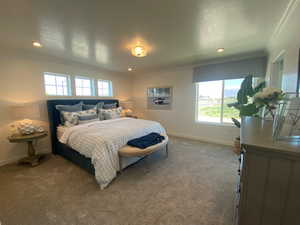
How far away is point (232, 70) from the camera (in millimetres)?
3445

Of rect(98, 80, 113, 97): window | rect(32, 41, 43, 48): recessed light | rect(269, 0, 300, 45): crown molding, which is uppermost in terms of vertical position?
rect(32, 41, 43, 48): recessed light

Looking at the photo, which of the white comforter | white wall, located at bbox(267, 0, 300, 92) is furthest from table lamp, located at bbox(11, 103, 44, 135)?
white wall, located at bbox(267, 0, 300, 92)

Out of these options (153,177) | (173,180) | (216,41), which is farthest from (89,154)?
(216,41)

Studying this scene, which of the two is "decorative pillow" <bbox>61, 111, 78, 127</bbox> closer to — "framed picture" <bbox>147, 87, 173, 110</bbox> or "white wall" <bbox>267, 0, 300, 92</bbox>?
"framed picture" <bbox>147, 87, 173, 110</bbox>

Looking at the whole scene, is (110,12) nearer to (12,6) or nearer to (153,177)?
(12,6)

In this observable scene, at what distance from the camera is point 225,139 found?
3768 millimetres

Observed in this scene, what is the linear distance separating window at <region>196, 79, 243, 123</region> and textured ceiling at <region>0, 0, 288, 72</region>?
3.44 feet

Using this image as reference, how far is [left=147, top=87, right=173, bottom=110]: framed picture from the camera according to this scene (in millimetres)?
4744

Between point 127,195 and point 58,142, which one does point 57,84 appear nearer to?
point 58,142

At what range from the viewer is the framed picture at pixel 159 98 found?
4744mm

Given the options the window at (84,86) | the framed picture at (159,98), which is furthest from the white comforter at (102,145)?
the framed picture at (159,98)

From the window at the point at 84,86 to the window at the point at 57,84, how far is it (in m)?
0.25

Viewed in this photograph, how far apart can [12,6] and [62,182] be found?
97.6 inches

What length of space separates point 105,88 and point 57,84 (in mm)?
1549
